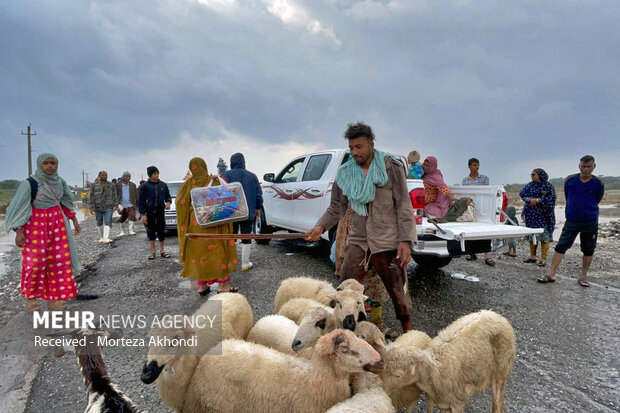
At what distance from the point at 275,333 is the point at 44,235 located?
327 cm

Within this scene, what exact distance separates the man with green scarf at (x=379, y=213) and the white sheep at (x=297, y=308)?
20.1 inches

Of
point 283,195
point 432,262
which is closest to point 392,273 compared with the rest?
point 432,262

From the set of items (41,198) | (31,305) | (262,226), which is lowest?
(31,305)

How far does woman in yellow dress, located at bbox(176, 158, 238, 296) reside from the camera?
4508 mm

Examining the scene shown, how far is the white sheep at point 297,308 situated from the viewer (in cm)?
293

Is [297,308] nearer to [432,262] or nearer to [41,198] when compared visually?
[41,198]

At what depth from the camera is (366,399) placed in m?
1.87

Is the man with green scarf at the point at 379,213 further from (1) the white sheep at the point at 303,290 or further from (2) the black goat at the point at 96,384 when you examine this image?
(2) the black goat at the point at 96,384

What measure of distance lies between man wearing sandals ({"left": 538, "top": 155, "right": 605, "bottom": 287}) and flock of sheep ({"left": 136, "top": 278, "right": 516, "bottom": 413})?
426cm

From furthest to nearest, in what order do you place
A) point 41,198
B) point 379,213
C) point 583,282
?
point 583,282 → point 41,198 → point 379,213

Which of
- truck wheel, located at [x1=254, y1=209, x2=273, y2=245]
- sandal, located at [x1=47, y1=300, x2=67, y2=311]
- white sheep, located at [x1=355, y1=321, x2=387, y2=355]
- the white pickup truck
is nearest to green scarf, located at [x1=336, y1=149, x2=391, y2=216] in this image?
white sheep, located at [x1=355, y1=321, x2=387, y2=355]

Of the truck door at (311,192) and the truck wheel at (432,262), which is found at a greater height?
the truck door at (311,192)

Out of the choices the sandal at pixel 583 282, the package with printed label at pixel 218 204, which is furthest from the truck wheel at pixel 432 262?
the package with printed label at pixel 218 204

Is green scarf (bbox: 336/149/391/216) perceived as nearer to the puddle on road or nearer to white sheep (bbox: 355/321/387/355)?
white sheep (bbox: 355/321/387/355)
